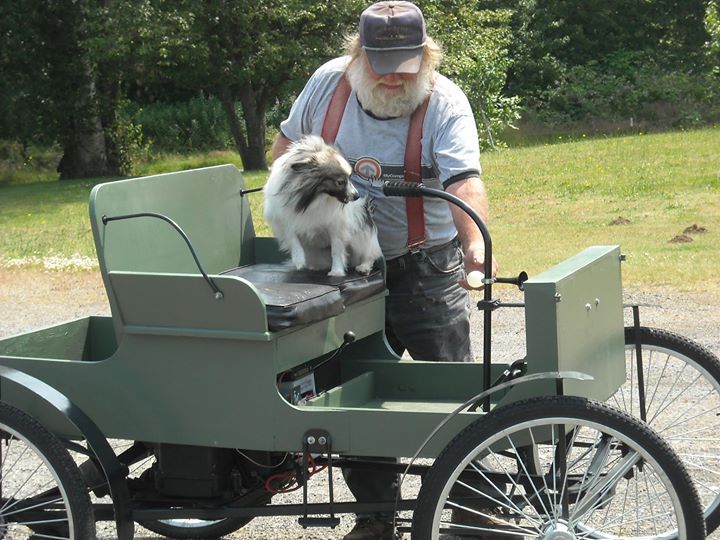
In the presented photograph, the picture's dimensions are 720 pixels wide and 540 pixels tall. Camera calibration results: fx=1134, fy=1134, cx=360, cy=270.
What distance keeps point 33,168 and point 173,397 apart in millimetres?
27466

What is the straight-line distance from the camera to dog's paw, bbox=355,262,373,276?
3.98 metres

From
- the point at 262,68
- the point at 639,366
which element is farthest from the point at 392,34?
the point at 262,68

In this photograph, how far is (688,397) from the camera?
5352 mm

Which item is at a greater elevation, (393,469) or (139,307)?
(139,307)

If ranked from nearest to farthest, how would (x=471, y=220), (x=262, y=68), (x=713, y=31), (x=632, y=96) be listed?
(x=471, y=220)
(x=262, y=68)
(x=713, y=31)
(x=632, y=96)

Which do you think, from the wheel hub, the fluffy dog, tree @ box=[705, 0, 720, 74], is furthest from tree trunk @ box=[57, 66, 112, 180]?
the wheel hub

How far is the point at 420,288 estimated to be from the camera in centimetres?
412

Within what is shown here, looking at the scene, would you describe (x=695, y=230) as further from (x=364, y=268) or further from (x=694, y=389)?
(x=364, y=268)

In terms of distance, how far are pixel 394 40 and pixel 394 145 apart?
0.38 m

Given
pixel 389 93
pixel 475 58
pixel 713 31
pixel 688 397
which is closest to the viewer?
pixel 389 93

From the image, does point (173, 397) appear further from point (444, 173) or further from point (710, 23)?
point (710, 23)

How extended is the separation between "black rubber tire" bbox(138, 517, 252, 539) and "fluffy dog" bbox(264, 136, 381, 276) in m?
0.96

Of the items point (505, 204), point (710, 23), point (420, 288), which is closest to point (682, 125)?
point (710, 23)

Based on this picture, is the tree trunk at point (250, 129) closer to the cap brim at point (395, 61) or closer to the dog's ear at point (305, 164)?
the dog's ear at point (305, 164)
